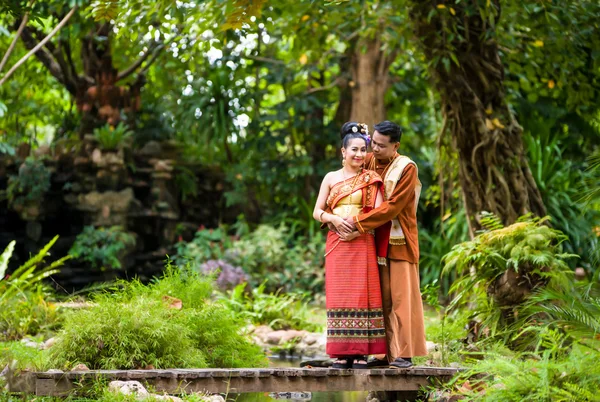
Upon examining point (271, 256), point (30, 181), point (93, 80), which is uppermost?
point (93, 80)

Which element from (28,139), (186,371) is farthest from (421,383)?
(28,139)

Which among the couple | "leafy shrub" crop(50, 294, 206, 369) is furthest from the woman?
"leafy shrub" crop(50, 294, 206, 369)

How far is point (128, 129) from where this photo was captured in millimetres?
12867

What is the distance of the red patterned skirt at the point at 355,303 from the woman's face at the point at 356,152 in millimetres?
Result: 428

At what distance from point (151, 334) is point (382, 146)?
1.82 meters

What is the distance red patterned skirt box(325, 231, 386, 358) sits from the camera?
456cm

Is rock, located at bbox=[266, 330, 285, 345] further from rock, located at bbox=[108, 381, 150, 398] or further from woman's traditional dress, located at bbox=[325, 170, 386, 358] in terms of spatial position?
rock, located at bbox=[108, 381, 150, 398]

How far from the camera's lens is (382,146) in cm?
475

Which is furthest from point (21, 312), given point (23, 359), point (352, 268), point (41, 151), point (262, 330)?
point (41, 151)

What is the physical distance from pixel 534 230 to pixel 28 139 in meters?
10.1

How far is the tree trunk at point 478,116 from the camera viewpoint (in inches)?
263

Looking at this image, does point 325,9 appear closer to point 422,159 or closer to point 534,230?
point 534,230

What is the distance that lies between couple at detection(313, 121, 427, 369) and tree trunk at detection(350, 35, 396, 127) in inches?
251

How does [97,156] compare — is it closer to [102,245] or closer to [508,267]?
[102,245]
